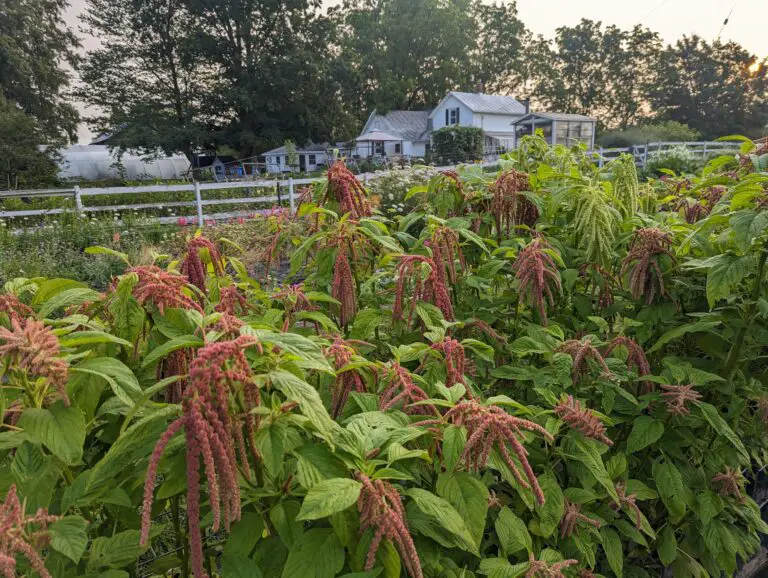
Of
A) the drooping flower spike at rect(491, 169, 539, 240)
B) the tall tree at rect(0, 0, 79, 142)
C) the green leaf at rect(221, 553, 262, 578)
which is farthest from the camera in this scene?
the tall tree at rect(0, 0, 79, 142)

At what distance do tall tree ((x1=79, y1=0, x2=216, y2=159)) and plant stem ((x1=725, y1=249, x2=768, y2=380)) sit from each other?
38202 mm

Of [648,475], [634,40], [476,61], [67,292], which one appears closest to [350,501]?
[67,292]

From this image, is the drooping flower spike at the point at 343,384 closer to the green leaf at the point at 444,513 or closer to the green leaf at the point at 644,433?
the green leaf at the point at 444,513

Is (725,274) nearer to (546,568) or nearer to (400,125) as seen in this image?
(546,568)

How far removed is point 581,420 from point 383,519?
722 mm

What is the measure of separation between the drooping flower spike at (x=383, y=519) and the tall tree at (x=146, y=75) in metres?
38.5

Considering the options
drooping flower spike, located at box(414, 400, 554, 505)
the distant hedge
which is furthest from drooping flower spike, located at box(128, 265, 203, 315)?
the distant hedge

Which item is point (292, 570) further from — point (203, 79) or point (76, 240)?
point (203, 79)

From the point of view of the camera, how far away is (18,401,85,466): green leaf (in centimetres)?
79

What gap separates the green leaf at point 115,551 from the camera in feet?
3.00

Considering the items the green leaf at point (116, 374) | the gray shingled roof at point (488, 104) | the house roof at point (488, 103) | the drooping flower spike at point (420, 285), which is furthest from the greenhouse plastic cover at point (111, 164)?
the green leaf at point (116, 374)

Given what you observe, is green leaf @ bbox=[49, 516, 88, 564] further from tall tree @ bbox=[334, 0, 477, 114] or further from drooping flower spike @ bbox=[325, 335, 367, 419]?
tall tree @ bbox=[334, 0, 477, 114]

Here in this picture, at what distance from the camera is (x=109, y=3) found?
3547cm

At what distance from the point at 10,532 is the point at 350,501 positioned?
1.50 feet
